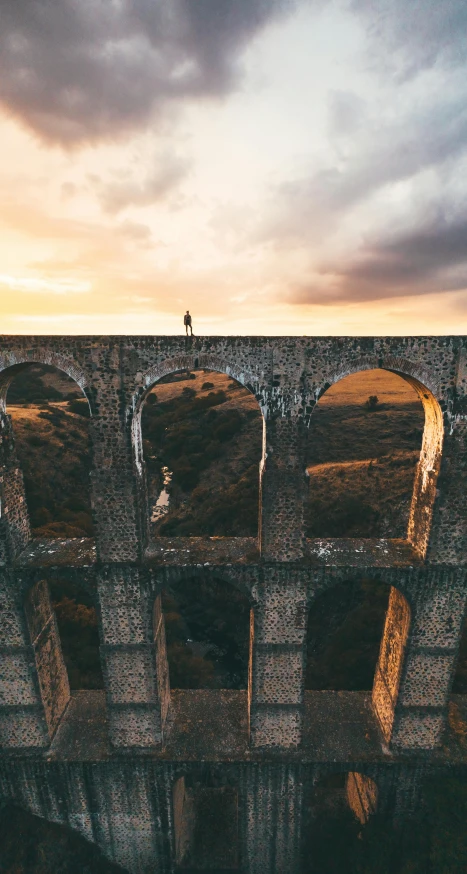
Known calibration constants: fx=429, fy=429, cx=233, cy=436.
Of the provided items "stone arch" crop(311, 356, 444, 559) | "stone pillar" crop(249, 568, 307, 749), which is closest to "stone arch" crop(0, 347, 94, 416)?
"stone arch" crop(311, 356, 444, 559)

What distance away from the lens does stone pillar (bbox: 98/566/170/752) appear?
12.6 meters

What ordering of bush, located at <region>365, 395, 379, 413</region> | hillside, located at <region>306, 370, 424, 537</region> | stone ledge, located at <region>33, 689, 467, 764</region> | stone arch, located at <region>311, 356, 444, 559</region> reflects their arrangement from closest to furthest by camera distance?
stone arch, located at <region>311, 356, 444, 559</region>, stone ledge, located at <region>33, 689, 467, 764</region>, hillside, located at <region>306, 370, 424, 537</region>, bush, located at <region>365, 395, 379, 413</region>

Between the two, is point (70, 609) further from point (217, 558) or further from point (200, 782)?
point (217, 558)

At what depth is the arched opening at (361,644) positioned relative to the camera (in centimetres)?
1372

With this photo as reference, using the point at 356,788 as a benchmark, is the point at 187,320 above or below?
above

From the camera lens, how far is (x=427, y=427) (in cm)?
1298

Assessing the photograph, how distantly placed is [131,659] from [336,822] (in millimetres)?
8989

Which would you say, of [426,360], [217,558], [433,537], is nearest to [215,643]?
[217,558]

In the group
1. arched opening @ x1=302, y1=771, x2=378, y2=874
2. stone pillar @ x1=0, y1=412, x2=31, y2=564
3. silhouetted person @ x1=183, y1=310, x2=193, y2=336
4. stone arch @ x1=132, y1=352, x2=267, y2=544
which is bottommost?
arched opening @ x1=302, y1=771, x2=378, y2=874

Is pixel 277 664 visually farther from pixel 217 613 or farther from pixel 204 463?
pixel 204 463

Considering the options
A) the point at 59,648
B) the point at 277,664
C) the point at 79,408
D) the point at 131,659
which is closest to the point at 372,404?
the point at 79,408

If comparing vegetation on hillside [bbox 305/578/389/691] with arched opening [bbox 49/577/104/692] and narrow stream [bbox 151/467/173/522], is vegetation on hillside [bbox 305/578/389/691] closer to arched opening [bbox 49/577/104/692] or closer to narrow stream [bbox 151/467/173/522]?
arched opening [bbox 49/577/104/692]

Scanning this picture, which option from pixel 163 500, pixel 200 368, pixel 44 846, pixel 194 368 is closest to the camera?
pixel 200 368

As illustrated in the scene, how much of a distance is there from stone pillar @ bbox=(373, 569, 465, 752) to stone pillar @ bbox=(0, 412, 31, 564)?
11.9 m
